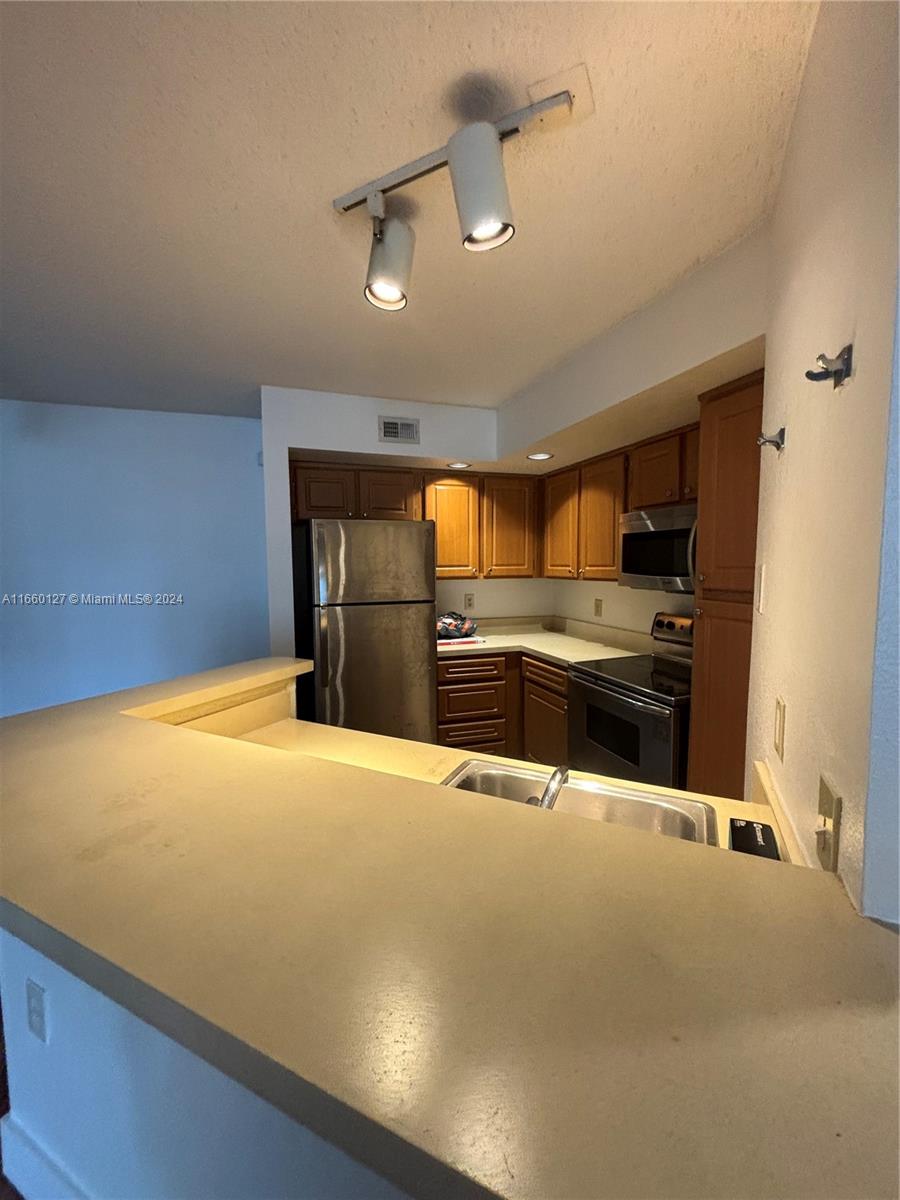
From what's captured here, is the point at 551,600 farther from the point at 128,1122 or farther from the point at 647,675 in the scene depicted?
the point at 128,1122

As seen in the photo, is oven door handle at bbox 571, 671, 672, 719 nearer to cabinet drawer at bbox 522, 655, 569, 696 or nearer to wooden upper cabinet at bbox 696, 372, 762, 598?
cabinet drawer at bbox 522, 655, 569, 696

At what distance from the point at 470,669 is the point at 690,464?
5.58 feet

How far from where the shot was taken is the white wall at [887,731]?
0.49 meters

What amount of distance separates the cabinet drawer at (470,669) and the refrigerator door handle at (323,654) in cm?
73

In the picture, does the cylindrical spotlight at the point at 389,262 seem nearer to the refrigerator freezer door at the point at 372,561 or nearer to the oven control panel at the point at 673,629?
the refrigerator freezer door at the point at 372,561

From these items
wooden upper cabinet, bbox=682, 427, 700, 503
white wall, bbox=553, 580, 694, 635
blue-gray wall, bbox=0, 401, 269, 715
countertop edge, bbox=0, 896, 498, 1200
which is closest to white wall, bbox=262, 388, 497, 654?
blue-gray wall, bbox=0, 401, 269, 715

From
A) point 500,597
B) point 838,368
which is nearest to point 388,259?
point 838,368

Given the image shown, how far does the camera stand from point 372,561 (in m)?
2.67

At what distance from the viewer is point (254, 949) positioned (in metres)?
0.49

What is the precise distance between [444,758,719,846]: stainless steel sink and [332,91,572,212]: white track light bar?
1399mm

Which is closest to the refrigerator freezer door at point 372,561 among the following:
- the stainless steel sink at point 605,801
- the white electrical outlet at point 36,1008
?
the stainless steel sink at point 605,801

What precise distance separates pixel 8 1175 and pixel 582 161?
8.73 ft

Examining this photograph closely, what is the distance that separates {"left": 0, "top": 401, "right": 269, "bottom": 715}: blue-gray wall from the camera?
2.80 metres

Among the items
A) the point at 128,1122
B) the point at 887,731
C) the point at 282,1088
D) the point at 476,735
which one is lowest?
the point at 476,735
